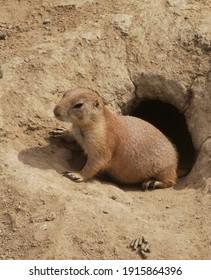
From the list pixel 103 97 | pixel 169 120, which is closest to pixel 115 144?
pixel 103 97

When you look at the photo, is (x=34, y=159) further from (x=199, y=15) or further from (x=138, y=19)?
(x=199, y=15)

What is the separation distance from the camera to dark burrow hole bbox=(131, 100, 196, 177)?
31.1ft

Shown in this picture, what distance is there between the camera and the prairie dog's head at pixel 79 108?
22.1ft

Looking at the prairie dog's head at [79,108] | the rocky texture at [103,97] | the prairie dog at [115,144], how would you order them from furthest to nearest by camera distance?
the prairie dog at [115,144], the prairie dog's head at [79,108], the rocky texture at [103,97]

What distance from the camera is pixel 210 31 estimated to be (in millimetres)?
8180

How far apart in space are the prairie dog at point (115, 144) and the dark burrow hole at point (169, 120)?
1.62 m

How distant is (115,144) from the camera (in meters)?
7.36

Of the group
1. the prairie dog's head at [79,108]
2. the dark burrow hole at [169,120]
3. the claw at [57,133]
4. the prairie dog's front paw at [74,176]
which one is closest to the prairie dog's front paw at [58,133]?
the claw at [57,133]

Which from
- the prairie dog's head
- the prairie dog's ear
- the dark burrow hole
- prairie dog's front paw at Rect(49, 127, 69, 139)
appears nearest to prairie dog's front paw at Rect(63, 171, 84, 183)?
the prairie dog's head

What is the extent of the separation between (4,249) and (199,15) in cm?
475

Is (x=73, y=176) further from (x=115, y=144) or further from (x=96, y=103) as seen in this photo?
(x=96, y=103)

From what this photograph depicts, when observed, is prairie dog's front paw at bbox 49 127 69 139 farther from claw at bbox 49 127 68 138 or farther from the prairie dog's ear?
the prairie dog's ear

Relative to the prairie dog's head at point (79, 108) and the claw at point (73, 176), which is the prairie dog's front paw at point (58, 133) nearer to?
the prairie dog's head at point (79, 108)

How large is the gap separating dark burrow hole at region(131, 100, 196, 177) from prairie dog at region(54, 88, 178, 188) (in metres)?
1.62
